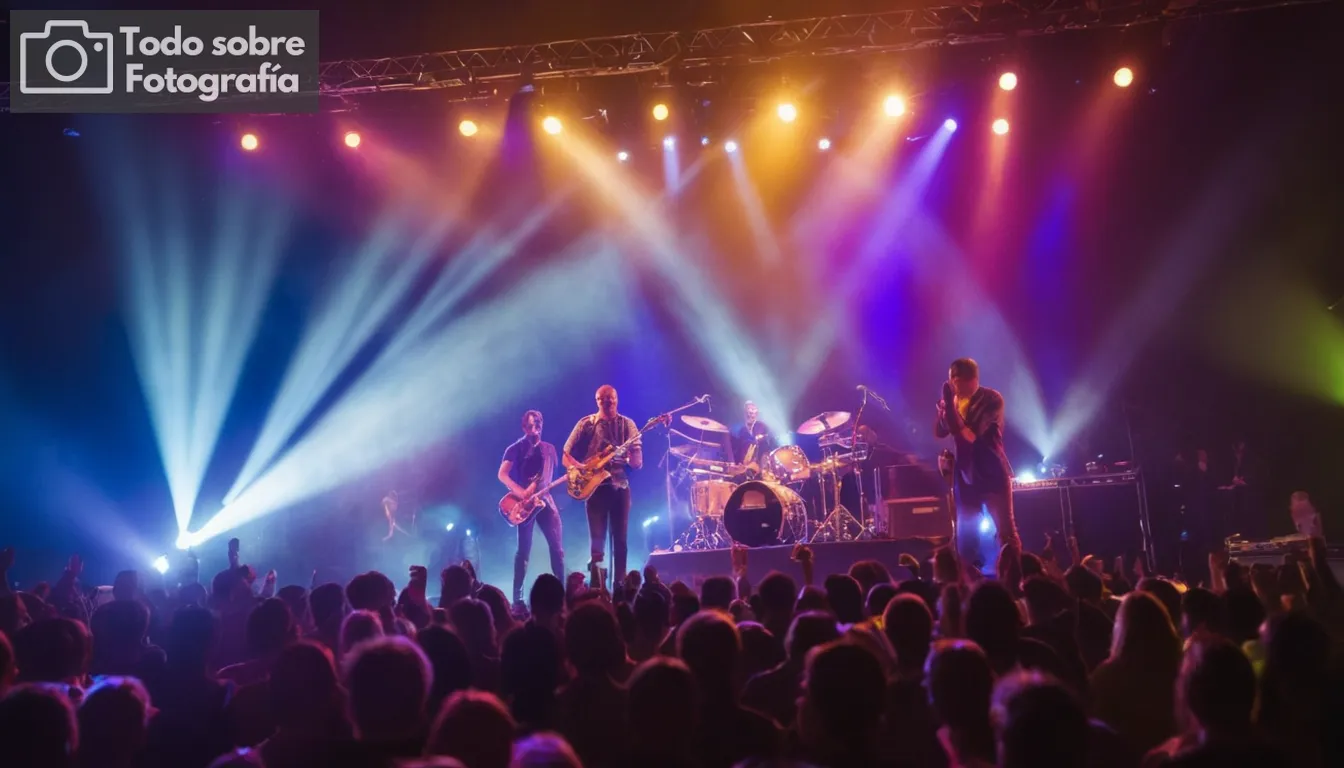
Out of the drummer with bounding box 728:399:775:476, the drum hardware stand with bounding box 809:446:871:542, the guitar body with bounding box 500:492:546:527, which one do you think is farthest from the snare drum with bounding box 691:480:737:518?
the guitar body with bounding box 500:492:546:527

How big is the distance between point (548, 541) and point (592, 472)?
920 mm

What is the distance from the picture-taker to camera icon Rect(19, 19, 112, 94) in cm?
1206

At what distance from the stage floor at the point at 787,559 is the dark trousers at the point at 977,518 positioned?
3.77 feet

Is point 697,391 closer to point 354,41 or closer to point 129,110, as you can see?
point 354,41

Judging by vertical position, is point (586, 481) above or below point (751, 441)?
below

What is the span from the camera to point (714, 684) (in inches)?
121

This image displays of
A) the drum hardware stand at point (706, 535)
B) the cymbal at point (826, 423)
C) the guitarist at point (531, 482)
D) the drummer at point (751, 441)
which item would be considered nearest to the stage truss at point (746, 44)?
the cymbal at point (826, 423)

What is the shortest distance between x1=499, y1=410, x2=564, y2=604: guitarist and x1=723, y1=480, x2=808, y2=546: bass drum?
216cm

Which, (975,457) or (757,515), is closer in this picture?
(975,457)

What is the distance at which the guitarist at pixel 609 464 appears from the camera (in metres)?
9.70

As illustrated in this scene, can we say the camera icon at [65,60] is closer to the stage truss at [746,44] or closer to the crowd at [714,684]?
the stage truss at [746,44]

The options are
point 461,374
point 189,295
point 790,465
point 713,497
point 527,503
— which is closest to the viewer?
point 527,503

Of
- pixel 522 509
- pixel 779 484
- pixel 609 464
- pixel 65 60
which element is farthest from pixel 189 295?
pixel 779 484

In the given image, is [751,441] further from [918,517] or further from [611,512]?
[611,512]
